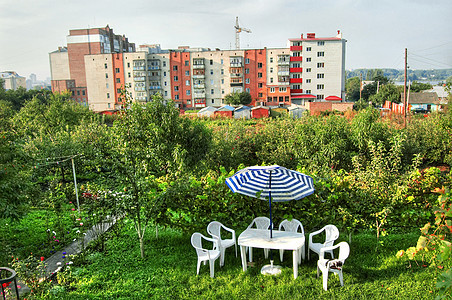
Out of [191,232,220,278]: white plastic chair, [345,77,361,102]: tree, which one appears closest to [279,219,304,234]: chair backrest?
[191,232,220,278]: white plastic chair

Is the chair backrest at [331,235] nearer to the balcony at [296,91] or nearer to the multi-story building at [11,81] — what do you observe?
the balcony at [296,91]

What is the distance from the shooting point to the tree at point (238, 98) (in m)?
67.2

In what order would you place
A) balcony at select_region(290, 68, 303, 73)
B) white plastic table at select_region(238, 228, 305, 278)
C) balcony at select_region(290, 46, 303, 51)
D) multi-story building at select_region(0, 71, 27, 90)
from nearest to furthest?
white plastic table at select_region(238, 228, 305, 278), balcony at select_region(290, 46, 303, 51), balcony at select_region(290, 68, 303, 73), multi-story building at select_region(0, 71, 27, 90)

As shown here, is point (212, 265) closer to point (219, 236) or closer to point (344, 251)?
point (219, 236)

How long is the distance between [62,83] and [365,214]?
88.0 metres

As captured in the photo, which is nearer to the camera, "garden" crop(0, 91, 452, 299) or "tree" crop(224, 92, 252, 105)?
"garden" crop(0, 91, 452, 299)

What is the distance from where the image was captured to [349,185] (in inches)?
333

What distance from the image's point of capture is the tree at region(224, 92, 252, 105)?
67.2m

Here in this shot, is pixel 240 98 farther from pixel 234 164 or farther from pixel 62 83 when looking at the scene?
pixel 234 164

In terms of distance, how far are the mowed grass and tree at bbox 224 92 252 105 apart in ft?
197

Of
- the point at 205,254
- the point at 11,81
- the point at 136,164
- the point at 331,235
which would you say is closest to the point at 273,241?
the point at 331,235

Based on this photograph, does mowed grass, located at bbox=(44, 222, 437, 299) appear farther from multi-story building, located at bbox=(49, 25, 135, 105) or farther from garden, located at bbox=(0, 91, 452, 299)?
multi-story building, located at bbox=(49, 25, 135, 105)

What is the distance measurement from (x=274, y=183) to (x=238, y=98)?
60700 millimetres

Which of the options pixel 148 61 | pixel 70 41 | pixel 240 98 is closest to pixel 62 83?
pixel 70 41
